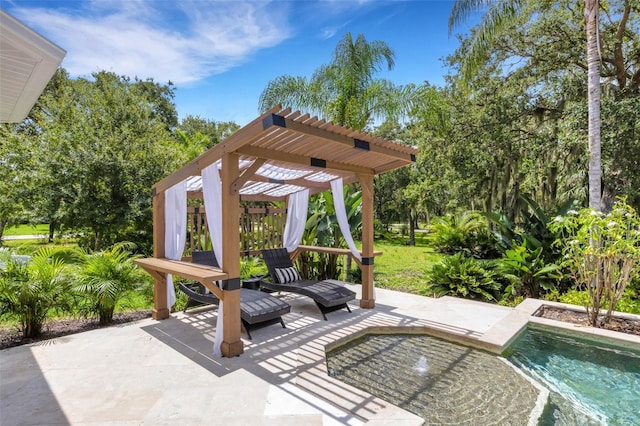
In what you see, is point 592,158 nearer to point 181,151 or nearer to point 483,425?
point 483,425

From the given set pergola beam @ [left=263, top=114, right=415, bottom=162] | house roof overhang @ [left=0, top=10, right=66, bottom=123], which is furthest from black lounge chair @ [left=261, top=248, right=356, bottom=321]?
house roof overhang @ [left=0, top=10, right=66, bottom=123]

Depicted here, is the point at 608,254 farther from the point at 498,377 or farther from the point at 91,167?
the point at 91,167

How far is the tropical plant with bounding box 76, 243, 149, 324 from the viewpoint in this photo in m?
5.31

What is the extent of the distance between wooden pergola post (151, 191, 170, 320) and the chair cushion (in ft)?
6.98

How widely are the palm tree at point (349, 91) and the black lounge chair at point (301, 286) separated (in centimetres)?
446

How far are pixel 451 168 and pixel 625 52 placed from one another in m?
5.07

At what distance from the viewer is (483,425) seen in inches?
120

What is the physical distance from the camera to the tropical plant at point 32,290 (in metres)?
4.75

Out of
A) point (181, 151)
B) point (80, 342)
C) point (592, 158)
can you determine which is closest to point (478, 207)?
point (592, 158)

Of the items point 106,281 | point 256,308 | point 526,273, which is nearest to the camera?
point 256,308

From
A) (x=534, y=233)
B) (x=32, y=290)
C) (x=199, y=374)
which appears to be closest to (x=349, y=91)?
(x=534, y=233)

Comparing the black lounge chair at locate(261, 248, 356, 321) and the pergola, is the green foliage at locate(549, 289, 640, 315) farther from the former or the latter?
the black lounge chair at locate(261, 248, 356, 321)

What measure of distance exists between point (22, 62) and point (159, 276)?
4018 millimetres

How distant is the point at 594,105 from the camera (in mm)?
6445
